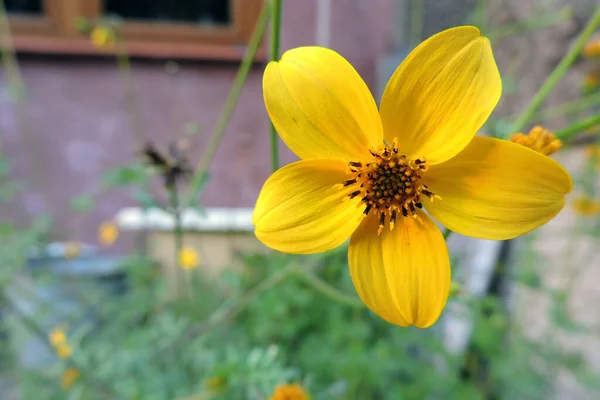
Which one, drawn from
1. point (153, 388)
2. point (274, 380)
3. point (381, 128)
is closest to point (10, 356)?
point (153, 388)

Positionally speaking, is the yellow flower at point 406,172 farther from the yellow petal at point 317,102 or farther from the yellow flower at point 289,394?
the yellow flower at point 289,394

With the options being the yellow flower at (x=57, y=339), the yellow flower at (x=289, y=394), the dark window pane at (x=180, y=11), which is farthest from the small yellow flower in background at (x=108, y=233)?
the yellow flower at (x=289, y=394)

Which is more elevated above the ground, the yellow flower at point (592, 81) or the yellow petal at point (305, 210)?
the yellow petal at point (305, 210)

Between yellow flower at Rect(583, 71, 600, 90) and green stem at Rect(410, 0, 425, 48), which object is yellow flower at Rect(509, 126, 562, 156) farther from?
green stem at Rect(410, 0, 425, 48)

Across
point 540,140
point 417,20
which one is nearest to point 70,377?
point 540,140

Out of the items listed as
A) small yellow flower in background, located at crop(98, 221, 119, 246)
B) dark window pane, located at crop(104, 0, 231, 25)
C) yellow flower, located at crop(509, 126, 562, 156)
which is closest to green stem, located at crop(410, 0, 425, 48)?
dark window pane, located at crop(104, 0, 231, 25)

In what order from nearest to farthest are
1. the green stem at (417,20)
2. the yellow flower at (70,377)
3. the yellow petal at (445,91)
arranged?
the yellow petal at (445,91), the yellow flower at (70,377), the green stem at (417,20)
